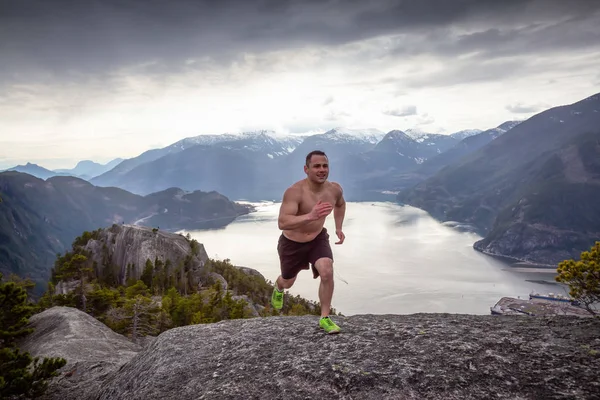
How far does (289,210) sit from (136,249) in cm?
7719

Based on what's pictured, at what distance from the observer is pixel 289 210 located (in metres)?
6.19

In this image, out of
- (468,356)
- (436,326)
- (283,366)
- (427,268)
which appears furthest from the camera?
(427,268)

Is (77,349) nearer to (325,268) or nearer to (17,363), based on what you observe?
(17,363)

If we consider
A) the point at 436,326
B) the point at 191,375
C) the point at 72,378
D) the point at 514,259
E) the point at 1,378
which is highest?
the point at 436,326

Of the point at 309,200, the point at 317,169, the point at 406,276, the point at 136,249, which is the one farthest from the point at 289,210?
the point at 406,276

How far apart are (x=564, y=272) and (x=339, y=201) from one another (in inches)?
331

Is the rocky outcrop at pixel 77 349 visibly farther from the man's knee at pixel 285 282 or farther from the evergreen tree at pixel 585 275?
the evergreen tree at pixel 585 275

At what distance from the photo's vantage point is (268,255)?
166625 mm

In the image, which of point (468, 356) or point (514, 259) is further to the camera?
point (514, 259)

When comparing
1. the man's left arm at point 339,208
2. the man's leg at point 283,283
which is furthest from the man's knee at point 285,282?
the man's left arm at point 339,208

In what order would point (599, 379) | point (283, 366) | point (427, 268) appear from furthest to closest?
point (427, 268), point (283, 366), point (599, 379)

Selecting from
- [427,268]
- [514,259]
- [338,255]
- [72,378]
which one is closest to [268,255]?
[338,255]

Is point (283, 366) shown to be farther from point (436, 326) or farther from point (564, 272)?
point (564, 272)

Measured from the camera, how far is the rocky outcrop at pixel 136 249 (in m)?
72.9
